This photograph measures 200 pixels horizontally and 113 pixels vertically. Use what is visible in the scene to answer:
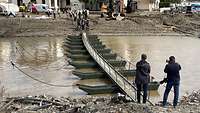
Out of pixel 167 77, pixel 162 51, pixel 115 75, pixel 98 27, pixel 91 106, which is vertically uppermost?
pixel 167 77

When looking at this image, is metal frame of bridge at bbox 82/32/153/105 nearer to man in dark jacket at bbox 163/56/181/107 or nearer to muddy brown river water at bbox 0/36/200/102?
muddy brown river water at bbox 0/36/200/102

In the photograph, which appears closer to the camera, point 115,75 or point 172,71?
point 172,71

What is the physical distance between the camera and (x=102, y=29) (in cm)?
4794

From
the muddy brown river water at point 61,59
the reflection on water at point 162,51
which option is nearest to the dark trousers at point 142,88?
the muddy brown river water at point 61,59

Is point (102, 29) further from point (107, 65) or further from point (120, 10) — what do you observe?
point (107, 65)

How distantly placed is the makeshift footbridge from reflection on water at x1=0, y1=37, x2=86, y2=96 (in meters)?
1.48

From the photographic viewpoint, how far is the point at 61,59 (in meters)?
29.0

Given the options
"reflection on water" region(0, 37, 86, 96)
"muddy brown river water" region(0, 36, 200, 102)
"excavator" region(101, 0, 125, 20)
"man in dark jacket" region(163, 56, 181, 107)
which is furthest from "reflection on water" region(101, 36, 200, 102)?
"excavator" region(101, 0, 125, 20)

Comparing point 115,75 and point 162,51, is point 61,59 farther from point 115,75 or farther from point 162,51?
point 115,75

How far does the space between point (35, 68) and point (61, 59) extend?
3.88 m

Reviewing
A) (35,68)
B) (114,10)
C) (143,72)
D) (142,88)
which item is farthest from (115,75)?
(114,10)

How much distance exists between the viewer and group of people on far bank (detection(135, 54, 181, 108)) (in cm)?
1261

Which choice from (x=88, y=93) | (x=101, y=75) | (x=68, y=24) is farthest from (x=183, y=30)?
(x=88, y=93)

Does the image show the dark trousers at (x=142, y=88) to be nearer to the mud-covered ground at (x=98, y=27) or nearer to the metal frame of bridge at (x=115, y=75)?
the metal frame of bridge at (x=115, y=75)
